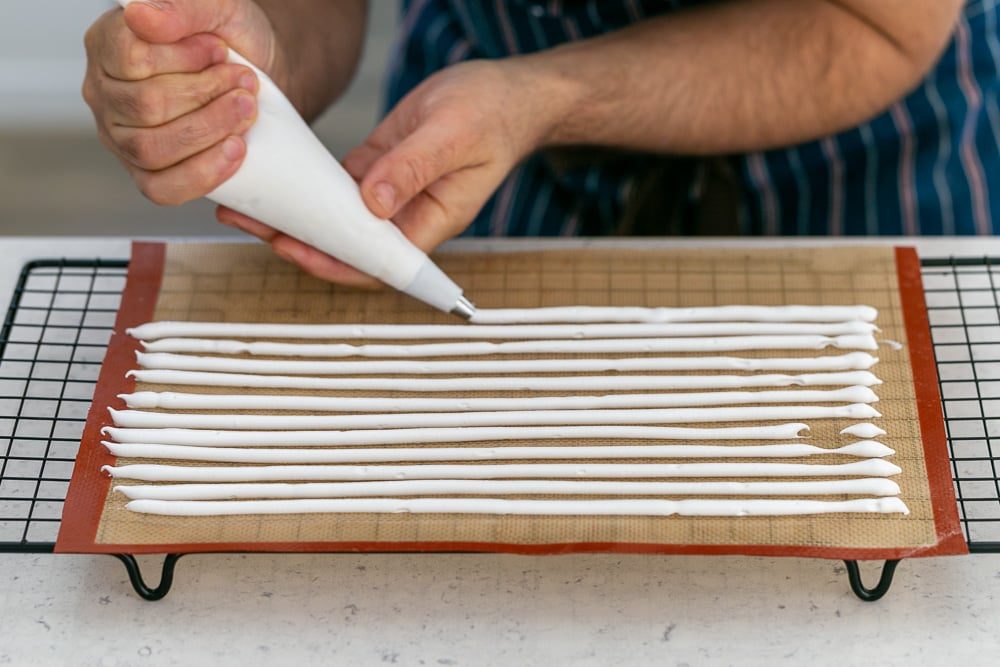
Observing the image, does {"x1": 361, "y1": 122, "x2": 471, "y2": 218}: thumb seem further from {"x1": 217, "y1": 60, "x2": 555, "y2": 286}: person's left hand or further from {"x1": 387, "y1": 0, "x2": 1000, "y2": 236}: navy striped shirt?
{"x1": 387, "y1": 0, "x2": 1000, "y2": 236}: navy striped shirt

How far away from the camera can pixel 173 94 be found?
1.03 metres

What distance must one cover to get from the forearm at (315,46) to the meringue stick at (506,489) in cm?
55

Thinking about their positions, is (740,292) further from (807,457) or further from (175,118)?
(175,118)

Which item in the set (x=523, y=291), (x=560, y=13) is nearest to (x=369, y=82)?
(x=560, y=13)

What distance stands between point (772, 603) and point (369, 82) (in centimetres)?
179

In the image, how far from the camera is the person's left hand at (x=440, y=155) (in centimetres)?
114

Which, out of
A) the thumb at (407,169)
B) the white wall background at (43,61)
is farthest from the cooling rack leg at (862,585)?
the white wall background at (43,61)

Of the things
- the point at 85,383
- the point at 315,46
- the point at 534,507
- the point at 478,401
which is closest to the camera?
the point at 534,507

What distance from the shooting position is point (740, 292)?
1212 mm

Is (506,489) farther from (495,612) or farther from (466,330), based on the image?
(466,330)

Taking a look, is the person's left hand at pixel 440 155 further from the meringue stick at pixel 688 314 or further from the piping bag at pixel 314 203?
the meringue stick at pixel 688 314

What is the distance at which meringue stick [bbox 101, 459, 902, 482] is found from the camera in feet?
3.36

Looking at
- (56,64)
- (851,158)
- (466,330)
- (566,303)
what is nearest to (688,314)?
(566,303)

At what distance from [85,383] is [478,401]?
0.46 m
